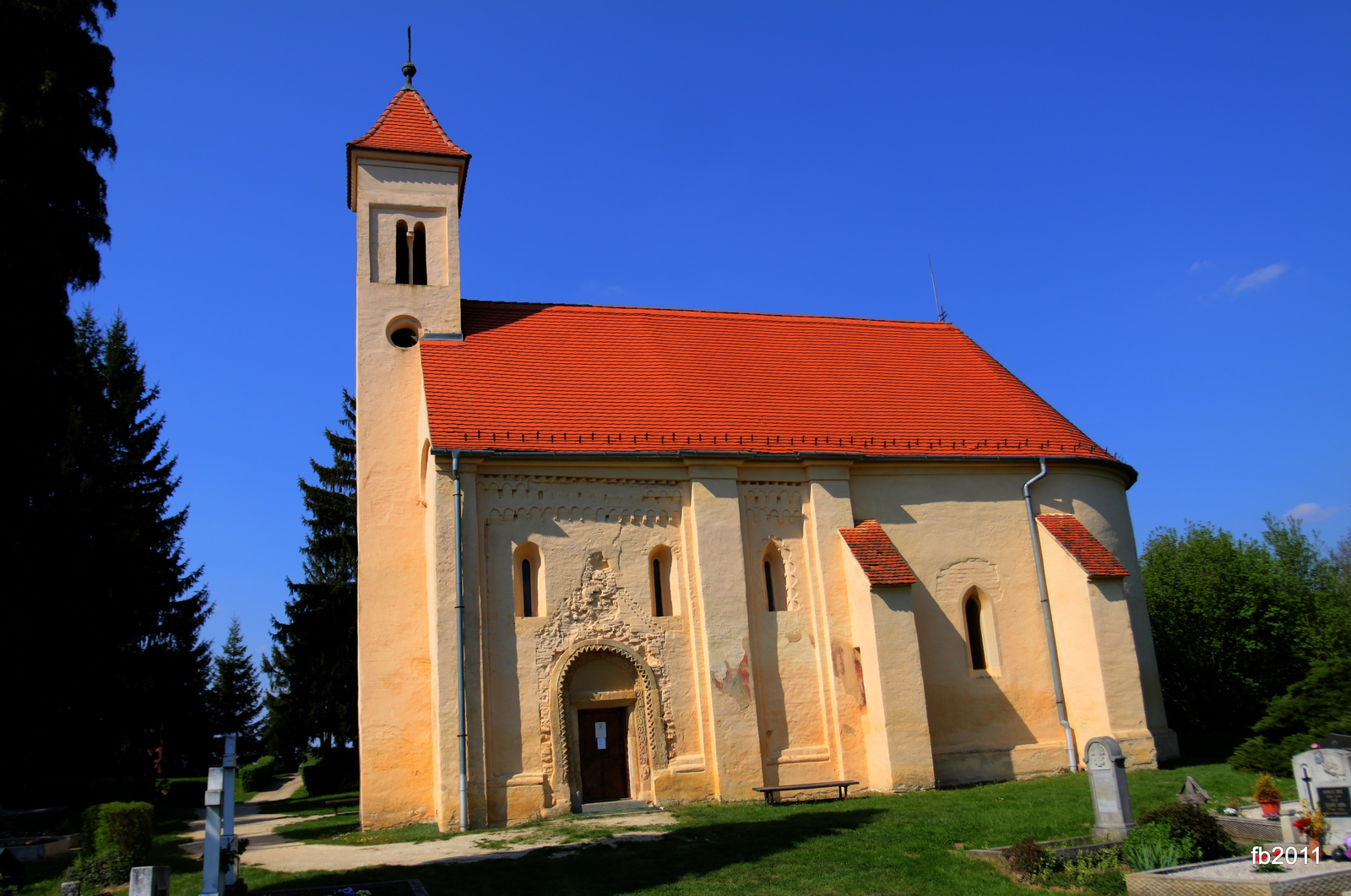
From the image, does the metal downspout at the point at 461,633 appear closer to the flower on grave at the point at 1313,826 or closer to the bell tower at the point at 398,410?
the bell tower at the point at 398,410

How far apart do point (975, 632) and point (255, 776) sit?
100 feet

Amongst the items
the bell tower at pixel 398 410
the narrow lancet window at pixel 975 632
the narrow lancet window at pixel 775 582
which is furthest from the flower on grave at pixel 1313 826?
the bell tower at pixel 398 410

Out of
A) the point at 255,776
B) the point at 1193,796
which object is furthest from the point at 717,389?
the point at 255,776

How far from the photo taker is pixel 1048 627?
2014 centimetres

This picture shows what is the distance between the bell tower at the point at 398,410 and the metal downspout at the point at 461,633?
6.32 feet

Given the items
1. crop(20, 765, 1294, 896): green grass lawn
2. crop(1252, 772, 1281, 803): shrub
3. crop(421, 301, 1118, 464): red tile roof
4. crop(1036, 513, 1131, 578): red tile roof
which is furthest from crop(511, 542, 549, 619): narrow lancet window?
crop(1252, 772, 1281, 803): shrub

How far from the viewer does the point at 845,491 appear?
19859 mm

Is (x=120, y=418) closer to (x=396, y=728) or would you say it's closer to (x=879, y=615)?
(x=396, y=728)

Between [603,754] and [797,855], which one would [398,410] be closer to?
[603,754]

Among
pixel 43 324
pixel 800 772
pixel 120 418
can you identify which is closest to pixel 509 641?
pixel 800 772

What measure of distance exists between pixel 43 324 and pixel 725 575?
40.1ft

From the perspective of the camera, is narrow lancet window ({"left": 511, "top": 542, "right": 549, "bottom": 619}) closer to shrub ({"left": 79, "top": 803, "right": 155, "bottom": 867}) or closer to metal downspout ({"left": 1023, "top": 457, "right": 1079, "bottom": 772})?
A: shrub ({"left": 79, "top": 803, "right": 155, "bottom": 867})

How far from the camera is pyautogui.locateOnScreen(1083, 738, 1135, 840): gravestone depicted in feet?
37.8

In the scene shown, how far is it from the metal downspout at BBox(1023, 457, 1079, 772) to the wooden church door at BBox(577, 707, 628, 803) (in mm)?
9447
